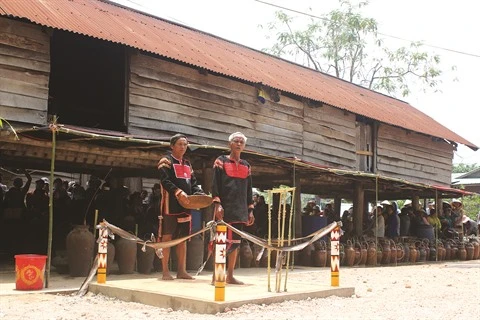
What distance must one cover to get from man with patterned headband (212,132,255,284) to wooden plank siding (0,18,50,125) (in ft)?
14.5

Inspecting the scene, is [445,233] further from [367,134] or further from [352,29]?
[352,29]

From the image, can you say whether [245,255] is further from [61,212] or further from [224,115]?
[61,212]

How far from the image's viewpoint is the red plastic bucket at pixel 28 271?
700cm

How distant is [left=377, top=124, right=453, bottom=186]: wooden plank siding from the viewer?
19078 mm

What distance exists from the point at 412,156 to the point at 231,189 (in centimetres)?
1471

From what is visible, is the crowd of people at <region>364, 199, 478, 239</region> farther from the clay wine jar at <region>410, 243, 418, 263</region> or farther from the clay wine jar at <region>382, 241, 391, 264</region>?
the clay wine jar at <region>382, 241, 391, 264</region>

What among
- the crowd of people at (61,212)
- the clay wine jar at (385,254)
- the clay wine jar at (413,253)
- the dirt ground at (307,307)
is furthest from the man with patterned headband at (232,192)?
the clay wine jar at (413,253)

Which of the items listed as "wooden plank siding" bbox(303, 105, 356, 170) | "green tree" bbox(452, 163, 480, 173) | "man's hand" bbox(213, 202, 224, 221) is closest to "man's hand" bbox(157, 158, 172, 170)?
"man's hand" bbox(213, 202, 224, 221)

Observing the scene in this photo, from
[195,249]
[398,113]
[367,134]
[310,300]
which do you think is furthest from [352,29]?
[310,300]

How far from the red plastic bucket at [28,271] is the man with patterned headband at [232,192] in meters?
2.23

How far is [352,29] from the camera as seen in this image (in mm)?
34031

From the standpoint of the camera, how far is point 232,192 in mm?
6762

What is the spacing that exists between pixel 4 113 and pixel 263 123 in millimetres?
6544

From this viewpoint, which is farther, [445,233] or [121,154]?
[445,233]
